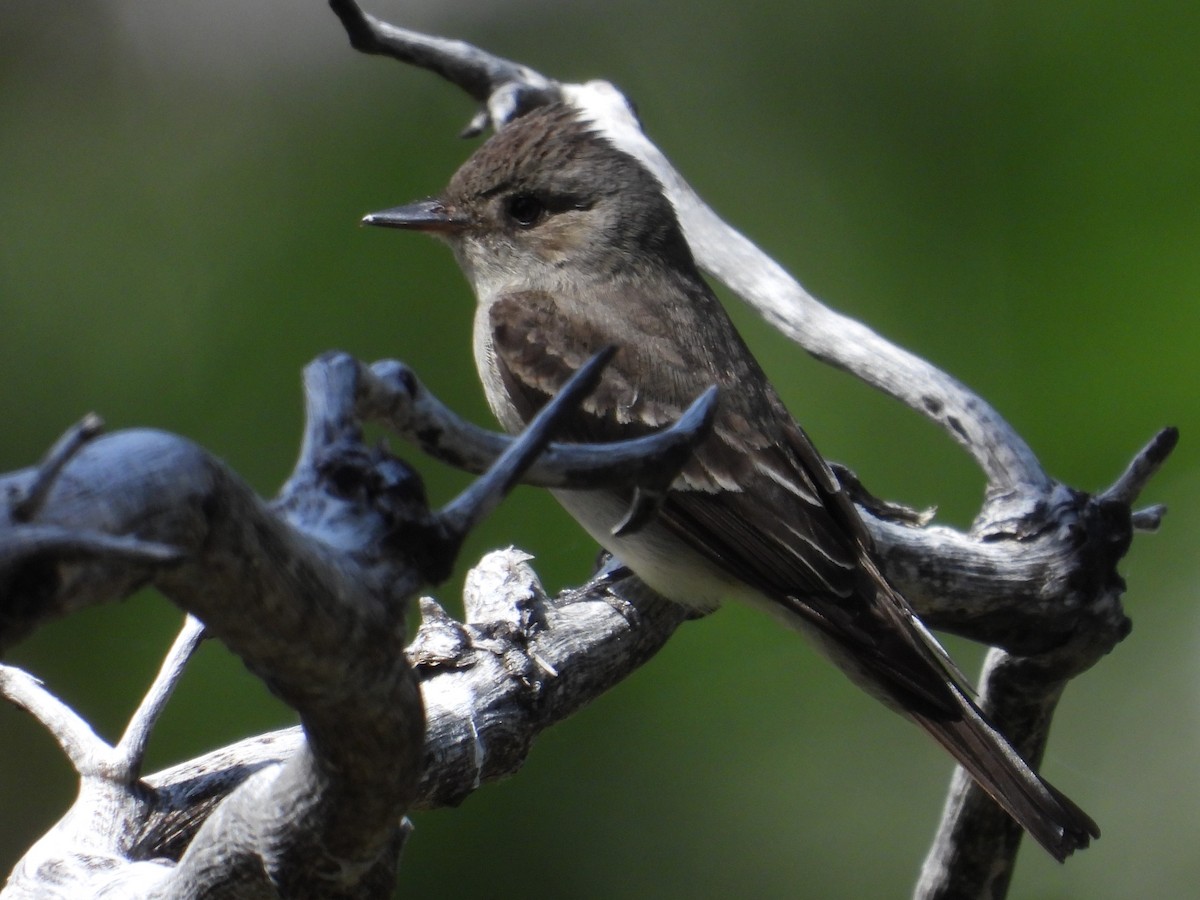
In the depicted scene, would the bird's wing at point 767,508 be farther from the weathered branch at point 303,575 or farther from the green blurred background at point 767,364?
the weathered branch at point 303,575

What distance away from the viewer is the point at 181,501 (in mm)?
906

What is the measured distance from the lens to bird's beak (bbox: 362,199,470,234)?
2.70 m

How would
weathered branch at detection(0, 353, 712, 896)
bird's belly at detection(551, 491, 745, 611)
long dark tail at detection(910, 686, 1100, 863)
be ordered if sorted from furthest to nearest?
bird's belly at detection(551, 491, 745, 611), long dark tail at detection(910, 686, 1100, 863), weathered branch at detection(0, 353, 712, 896)

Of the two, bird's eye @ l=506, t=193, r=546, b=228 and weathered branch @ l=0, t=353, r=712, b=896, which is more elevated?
bird's eye @ l=506, t=193, r=546, b=228

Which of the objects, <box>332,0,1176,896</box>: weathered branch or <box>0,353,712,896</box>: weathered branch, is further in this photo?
<box>332,0,1176,896</box>: weathered branch

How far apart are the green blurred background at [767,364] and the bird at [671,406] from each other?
65 cm

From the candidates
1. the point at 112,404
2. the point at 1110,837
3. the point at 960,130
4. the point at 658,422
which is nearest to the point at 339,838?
the point at 658,422

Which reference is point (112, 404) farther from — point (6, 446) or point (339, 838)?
point (339, 838)

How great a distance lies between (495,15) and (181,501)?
3.36m

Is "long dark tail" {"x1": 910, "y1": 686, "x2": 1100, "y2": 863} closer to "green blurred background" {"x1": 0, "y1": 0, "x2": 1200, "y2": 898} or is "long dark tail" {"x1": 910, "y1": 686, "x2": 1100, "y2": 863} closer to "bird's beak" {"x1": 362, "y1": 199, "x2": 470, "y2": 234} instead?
"green blurred background" {"x1": 0, "y1": 0, "x2": 1200, "y2": 898}

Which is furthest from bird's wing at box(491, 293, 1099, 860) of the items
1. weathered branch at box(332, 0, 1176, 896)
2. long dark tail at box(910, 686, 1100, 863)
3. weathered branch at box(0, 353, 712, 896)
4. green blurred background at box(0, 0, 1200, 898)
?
weathered branch at box(0, 353, 712, 896)

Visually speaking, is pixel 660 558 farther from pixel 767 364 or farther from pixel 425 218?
pixel 767 364

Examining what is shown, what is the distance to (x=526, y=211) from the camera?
108 inches

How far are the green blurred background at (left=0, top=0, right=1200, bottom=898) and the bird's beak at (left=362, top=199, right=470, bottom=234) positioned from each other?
64cm
